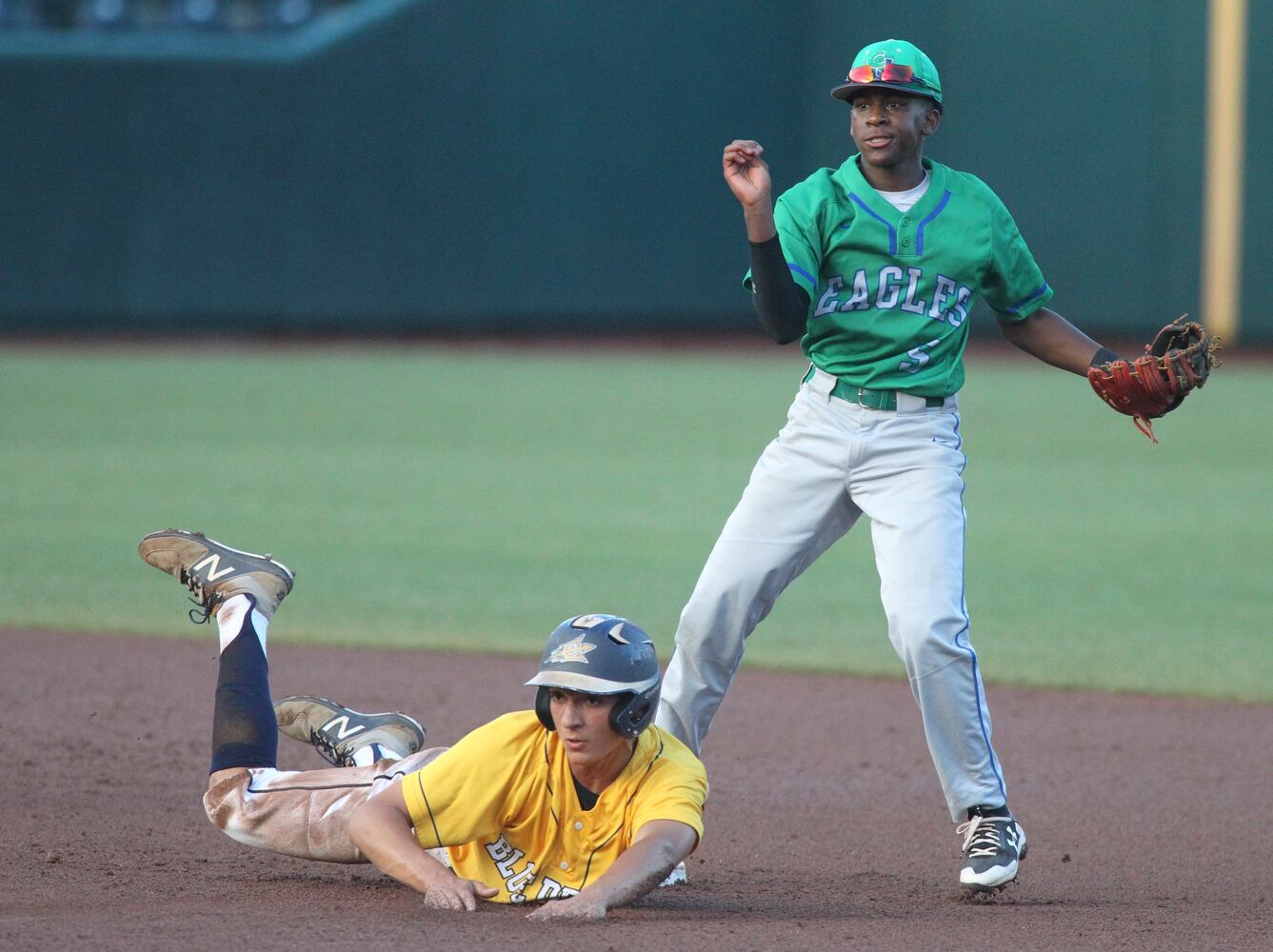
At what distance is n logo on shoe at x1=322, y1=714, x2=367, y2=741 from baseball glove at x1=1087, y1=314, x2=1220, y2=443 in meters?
2.00

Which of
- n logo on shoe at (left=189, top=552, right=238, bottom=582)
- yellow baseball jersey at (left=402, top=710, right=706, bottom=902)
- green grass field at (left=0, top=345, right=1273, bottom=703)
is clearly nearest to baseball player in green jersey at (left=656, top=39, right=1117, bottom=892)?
yellow baseball jersey at (left=402, top=710, right=706, bottom=902)

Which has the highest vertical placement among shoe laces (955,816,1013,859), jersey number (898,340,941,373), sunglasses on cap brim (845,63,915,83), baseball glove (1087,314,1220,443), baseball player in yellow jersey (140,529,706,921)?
sunglasses on cap brim (845,63,915,83)

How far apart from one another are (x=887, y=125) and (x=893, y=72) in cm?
12

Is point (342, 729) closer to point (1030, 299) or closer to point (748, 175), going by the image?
point (748, 175)

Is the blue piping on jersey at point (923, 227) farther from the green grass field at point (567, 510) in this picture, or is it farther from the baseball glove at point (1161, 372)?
the green grass field at point (567, 510)

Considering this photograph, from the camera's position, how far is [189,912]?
342cm

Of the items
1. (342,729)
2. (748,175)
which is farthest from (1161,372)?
(342,729)

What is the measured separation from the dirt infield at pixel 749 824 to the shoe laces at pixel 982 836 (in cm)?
13

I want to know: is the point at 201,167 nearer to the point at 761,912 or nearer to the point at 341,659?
the point at 341,659

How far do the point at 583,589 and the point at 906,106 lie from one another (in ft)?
13.6

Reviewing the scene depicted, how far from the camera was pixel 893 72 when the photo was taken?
12.4ft

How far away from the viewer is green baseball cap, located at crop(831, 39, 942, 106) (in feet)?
12.4

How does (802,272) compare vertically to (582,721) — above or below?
above

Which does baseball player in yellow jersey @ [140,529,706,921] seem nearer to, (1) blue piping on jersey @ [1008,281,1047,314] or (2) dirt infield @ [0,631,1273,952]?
(2) dirt infield @ [0,631,1273,952]
